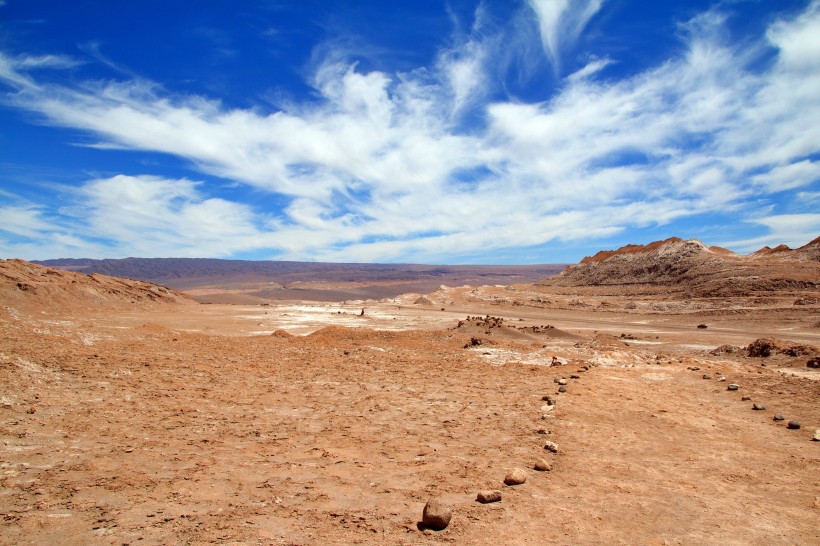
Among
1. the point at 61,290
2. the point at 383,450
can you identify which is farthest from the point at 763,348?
the point at 61,290

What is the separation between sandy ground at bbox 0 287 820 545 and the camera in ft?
14.7

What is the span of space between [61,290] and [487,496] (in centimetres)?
3519

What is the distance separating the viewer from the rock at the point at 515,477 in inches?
217

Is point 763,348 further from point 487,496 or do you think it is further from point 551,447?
point 487,496

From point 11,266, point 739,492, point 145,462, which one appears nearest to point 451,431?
point 739,492

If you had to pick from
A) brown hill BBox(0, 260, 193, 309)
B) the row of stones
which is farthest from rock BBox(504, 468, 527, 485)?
brown hill BBox(0, 260, 193, 309)

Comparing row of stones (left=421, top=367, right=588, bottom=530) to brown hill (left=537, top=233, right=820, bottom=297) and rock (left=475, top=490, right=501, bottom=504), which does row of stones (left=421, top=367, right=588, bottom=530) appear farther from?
brown hill (left=537, top=233, right=820, bottom=297)

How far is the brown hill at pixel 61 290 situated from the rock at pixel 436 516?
1189 inches

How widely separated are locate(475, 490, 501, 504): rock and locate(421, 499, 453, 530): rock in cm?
64

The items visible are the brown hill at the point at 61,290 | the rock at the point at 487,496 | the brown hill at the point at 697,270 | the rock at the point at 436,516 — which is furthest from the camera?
the brown hill at the point at 697,270

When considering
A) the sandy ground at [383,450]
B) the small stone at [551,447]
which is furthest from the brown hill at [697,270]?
the small stone at [551,447]

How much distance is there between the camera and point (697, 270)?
4697 cm

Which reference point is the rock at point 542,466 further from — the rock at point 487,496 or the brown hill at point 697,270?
the brown hill at point 697,270

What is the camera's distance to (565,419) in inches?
326
